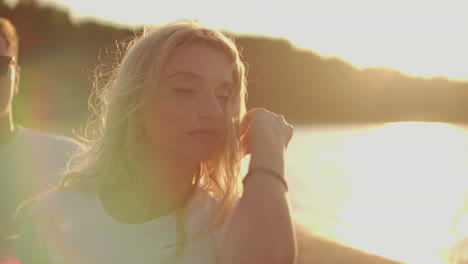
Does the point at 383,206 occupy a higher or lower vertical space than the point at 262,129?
lower

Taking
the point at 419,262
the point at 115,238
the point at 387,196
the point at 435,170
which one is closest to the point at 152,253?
the point at 115,238

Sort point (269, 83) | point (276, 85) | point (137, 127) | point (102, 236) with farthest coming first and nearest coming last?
point (276, 85) → point (269, 83) → point (137, 127) → point (102, 236)

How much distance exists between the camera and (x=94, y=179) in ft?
7.54

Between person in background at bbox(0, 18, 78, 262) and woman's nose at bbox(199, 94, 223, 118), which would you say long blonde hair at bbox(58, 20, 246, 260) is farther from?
person in background at bbox(0, 18, 78, 262)

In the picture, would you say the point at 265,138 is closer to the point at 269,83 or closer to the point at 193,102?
the point at 193,102

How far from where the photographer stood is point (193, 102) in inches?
81.2

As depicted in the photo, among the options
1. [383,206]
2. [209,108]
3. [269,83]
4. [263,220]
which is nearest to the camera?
[263,220]

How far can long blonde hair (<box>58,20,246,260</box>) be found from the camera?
2121mm

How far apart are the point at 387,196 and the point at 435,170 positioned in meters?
13.3

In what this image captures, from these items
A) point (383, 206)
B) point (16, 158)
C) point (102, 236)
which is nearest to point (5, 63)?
point (16, 158)

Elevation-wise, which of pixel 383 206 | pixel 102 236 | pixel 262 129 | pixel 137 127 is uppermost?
pixel 262 129

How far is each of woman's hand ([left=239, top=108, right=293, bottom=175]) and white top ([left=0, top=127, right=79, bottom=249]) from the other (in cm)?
164

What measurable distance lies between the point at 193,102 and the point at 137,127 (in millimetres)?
323

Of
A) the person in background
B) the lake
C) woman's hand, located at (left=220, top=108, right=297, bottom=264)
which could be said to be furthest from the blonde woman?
the lake
